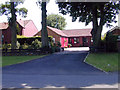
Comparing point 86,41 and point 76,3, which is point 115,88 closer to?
point 76,3

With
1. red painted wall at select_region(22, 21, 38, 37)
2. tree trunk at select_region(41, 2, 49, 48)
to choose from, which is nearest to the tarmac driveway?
tree trunk at select_region(41, 2, 49, 48)

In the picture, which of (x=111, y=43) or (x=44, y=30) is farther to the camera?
(x=44, y=30)

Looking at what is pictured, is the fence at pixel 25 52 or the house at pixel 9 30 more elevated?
the house at pixel 9 30

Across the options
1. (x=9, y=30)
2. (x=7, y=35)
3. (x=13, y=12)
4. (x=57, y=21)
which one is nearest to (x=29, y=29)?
(x=9, y=30)

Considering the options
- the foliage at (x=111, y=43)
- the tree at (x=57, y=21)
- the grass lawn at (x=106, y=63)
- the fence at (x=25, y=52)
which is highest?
the tree at (x=57, y=21)

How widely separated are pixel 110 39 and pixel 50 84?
1550 centimetres

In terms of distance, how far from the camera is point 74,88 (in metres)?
5.65

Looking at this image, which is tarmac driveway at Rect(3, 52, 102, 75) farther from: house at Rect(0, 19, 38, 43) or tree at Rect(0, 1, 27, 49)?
house at Rect(0, 19, 38, 43)

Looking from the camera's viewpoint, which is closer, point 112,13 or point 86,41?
point 112,13

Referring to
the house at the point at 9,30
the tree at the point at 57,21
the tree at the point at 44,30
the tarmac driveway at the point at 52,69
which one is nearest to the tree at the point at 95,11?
the tree at the point at 44,30

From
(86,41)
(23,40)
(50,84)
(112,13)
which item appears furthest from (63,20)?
(50,84)

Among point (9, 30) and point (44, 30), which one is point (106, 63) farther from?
point (9, 30)

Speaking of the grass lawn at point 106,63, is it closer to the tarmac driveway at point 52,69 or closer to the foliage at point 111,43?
the tarmac driveway at point 52,69

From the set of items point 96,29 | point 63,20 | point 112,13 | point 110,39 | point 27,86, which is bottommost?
point 27,86
